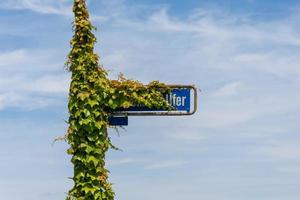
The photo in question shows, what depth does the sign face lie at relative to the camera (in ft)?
69.9

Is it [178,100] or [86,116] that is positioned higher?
[178,100]

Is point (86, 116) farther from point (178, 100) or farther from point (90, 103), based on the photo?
point (178, 100)

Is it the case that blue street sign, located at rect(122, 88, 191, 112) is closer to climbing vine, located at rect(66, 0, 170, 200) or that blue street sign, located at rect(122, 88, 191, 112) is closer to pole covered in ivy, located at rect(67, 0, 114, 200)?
climbing vine, located at rect(66, 0, 170, 200)

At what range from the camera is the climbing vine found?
68.6 feet

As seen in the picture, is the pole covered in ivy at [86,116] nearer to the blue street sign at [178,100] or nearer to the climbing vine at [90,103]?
the climbing vine at [90,103]

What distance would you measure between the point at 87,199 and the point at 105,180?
0.74 meters

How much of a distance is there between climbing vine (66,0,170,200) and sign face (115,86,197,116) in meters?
0.18

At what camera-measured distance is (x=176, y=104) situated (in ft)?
70.2

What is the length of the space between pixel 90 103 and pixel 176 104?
2468mm

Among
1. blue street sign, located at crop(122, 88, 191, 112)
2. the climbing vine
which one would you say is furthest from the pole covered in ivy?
blue street sign, located at crop(122, 88, 191, 112)

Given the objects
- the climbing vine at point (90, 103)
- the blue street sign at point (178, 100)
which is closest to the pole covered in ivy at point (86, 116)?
the climbing vine at point (90, 103)

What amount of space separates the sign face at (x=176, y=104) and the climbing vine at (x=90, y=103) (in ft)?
0.60

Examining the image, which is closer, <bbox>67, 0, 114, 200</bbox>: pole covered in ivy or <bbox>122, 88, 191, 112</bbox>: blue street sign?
<bbox>67, 0, 114, 200</bbox>: pole covered in ivy

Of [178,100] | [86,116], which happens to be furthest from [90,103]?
[178,100]
